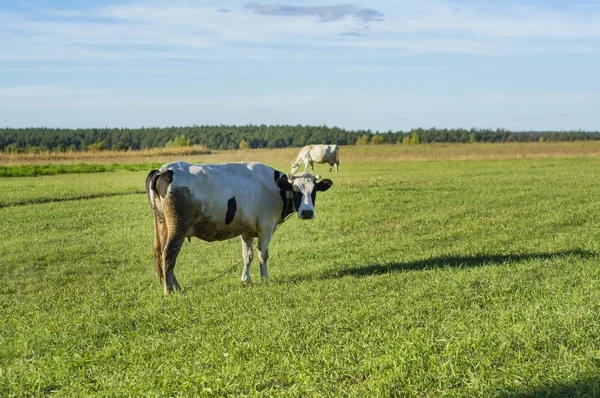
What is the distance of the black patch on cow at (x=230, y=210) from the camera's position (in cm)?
1113

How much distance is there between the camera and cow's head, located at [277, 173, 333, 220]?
1148 centimetres

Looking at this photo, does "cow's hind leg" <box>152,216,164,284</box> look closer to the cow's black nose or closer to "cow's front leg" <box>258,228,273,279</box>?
"cow's front leg" <box>258,228,273,279</box>

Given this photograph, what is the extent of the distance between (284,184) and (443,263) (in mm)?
2969

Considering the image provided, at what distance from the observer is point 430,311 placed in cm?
793

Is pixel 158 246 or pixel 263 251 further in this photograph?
pixel 263 251

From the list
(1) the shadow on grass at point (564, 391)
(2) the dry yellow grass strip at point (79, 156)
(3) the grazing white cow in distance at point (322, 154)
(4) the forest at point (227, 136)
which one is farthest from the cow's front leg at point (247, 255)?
(4) the forest at point (227, 136)

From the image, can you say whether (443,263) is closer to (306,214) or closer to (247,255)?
(306,214)

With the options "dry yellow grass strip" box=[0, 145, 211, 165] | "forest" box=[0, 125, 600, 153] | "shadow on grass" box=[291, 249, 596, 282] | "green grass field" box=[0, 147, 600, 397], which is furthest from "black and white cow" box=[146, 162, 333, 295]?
"forest" box=[0, 125, 600, 153]

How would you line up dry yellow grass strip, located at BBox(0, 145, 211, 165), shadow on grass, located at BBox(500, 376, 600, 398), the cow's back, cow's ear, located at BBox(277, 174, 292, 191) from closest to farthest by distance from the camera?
shadow on grass, located at BBox(500, 376, 600, 398)
the cow's back
cow's ear, located at BBox(277, 174, 292, 191)
dry yellow grass strip, located at BBox(0, 145, 211, 165)

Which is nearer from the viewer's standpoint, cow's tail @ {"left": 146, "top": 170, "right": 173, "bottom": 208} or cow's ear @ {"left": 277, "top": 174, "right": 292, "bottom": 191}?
cow's tail @ {"left": 146, "top": 170, "right": 173, "bottom": 208}

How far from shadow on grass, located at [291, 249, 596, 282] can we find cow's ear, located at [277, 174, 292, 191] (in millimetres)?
1537

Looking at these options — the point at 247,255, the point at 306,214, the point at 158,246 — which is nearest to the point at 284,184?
the point at 306,214

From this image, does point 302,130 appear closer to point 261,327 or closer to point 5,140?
point 5,140

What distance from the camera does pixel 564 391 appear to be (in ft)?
17.6
